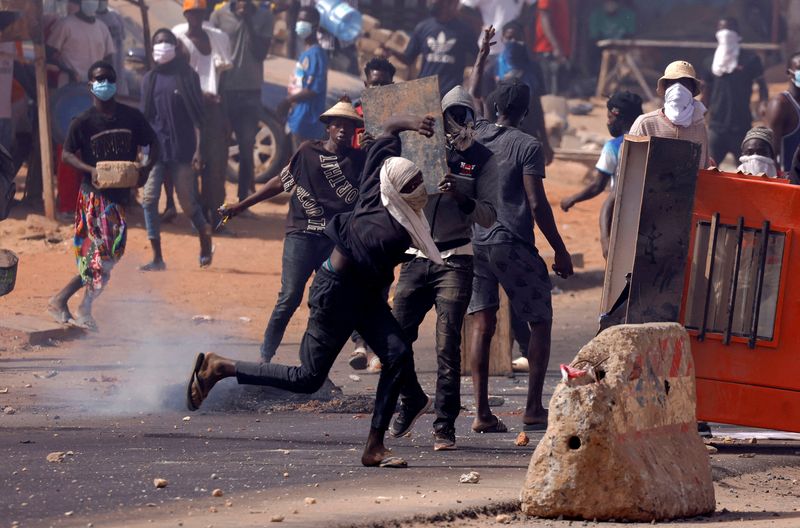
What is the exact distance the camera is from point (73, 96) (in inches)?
588

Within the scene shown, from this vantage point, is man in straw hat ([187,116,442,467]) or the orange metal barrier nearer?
man in straw hat ([187,116,442,467])

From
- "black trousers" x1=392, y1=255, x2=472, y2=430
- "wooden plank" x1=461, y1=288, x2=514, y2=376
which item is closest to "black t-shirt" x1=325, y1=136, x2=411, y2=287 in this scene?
"black trousers" x1=392, y1=255, x2=472, y2=430

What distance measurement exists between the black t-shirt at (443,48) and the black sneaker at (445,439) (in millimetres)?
8310

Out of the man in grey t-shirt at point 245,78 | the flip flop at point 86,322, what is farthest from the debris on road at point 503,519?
the man in grey t-shirt at point 245,78

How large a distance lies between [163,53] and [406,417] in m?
7.64

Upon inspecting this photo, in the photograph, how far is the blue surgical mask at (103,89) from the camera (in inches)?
438

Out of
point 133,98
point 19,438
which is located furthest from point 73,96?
point 19,438

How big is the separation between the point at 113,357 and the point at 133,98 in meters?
5.64

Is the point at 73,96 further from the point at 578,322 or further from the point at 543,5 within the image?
the point at 543,5

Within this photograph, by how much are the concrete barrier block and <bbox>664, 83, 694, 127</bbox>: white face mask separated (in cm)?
261

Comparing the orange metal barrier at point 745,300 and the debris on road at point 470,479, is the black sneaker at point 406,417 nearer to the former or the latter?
the debris on road at point 470,479

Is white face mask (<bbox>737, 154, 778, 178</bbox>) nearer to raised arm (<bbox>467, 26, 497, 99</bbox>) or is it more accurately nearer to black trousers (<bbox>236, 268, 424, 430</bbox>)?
raised arm (<bbox>467, 26, 497, 99</bbox>)

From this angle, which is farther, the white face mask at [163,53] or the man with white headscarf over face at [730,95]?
the man with white headscarf over face at [730,95]

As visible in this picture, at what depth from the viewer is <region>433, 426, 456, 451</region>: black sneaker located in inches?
301
